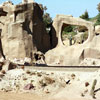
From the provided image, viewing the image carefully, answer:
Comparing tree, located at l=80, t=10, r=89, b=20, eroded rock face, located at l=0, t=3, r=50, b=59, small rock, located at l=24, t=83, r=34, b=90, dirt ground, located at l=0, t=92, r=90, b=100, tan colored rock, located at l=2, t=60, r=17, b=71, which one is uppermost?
tree, located at l=80, t=10, r=89, b=20

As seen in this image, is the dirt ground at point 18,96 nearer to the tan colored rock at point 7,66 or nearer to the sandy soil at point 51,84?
the sandy soil at point 51,84

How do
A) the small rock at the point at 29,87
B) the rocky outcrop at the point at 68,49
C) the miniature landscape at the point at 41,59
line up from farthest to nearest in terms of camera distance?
the rocky outcrop at the point at 68,49 → the small rock at the point at 29,87 → the miniature landscape at the point at 41,59

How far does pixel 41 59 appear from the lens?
31188 millimetres

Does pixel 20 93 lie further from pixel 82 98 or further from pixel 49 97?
pixel 82 98

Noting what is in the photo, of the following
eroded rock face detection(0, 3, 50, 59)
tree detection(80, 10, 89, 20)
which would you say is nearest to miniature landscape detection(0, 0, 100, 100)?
eroded rock face detection(0, 3, 50, 59)

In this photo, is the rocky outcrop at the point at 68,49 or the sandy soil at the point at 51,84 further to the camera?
the rocky outcrop at the point at 68,49

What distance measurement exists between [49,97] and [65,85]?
2309mm

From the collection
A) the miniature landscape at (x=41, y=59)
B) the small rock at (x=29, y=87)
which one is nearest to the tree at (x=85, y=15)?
the miniature landscape at (x=41, y=59)

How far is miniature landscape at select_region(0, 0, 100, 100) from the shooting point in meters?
18.1

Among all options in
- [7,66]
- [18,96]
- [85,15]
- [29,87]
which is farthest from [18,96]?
[85,15]

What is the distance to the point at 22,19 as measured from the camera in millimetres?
31734

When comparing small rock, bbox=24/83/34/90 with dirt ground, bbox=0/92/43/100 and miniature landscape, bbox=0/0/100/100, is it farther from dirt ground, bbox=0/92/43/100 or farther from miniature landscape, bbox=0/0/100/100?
dirt ground, bbox=0/92/43/100

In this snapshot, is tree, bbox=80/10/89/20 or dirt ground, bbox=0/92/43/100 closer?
dirt ground, bbox=0/92/43/100

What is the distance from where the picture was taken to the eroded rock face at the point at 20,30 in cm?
3080
